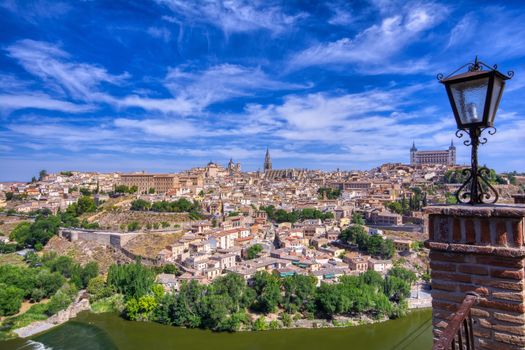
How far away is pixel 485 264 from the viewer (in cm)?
113

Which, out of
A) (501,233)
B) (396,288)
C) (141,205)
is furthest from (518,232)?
(141,205)

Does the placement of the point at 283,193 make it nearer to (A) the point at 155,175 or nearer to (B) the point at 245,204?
(B) the point at 245,204

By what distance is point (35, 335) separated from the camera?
35.5ft

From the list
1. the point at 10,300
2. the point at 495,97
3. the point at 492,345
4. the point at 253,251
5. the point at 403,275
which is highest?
the point at 495,97

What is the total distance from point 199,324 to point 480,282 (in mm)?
11237

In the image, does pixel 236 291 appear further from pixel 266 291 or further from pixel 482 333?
pixel 482 333

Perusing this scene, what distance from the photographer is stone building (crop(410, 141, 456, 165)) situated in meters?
54.9

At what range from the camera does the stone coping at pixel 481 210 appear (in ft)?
3.48

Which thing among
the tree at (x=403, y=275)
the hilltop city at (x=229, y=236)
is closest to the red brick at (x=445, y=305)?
the hilltop city at (x=229, y=236)

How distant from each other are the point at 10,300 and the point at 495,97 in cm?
1499

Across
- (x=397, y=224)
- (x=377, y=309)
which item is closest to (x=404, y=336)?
(x=377, y=309)

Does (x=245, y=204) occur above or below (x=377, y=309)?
above

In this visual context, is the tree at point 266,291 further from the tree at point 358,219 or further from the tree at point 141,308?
the tree at point 358,219

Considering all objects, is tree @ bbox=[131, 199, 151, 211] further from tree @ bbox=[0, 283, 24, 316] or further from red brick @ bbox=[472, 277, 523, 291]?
Result: red brick @ bbox=[472, 277, 523, 291]
